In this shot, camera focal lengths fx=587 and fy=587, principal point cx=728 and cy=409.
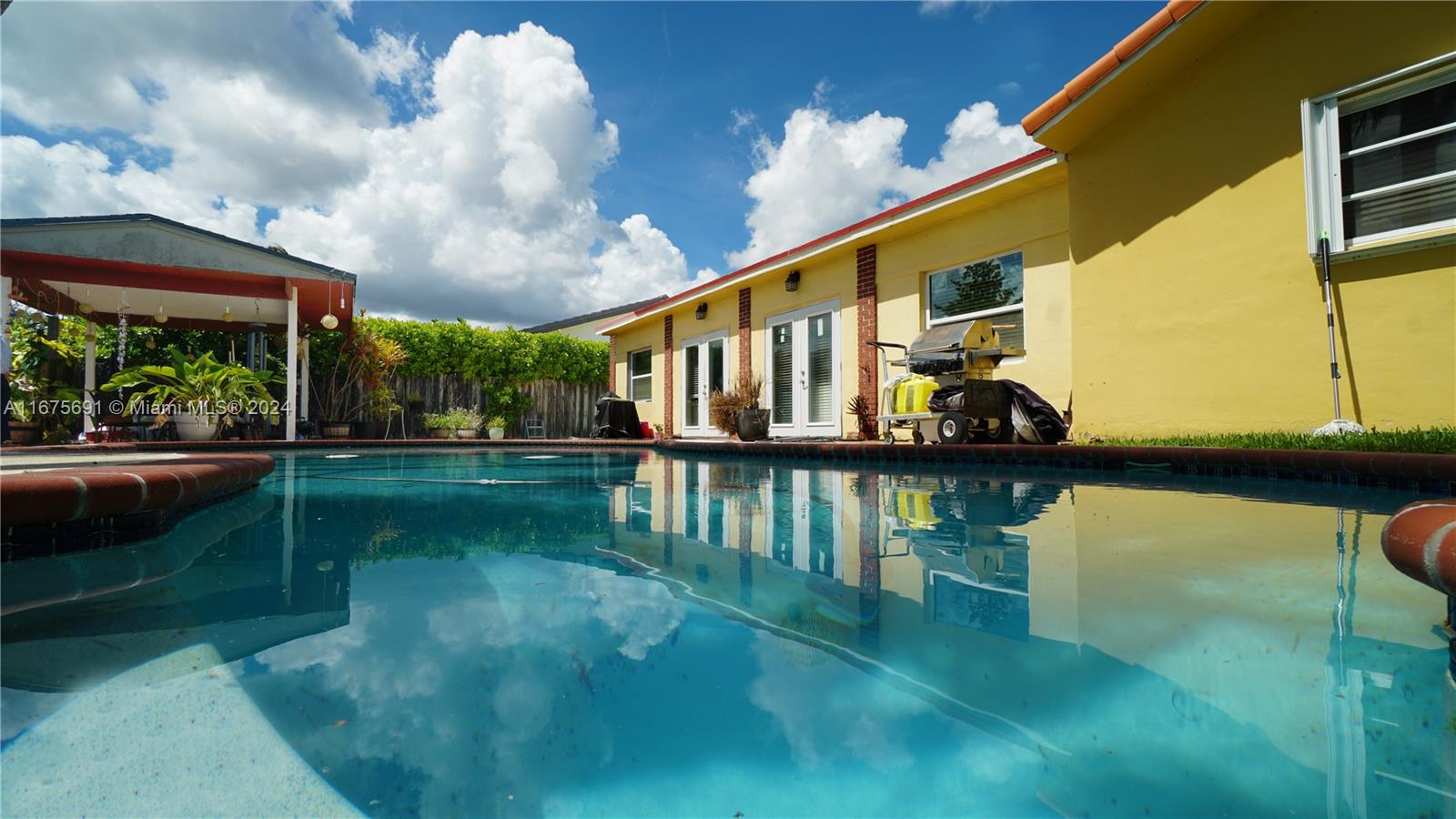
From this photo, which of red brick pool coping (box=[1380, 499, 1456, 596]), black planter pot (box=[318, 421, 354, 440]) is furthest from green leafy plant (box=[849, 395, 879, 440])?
black planter pot (box=[318, 421, 354, 440])

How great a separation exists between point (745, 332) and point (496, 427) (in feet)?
20.8

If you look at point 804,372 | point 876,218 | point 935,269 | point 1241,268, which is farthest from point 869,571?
point 804,372

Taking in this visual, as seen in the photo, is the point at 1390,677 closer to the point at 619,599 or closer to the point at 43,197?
the point at 619,599

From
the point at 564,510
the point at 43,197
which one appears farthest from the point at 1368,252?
the point at 43,197

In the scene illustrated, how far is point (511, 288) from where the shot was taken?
46.7 metres

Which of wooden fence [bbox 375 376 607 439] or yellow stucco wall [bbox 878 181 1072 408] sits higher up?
yellow stucco wall [bbox 878 181 1072 408]

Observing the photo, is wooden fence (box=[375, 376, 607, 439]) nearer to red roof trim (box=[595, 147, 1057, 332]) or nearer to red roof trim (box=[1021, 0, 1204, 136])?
red roof trim (box=[595, 147, 1057, 332])

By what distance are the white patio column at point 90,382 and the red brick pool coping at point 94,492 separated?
9816 millimetres

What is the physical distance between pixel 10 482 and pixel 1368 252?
6.82m

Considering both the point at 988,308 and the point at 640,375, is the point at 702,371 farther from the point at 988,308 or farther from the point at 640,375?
the point at 988,308

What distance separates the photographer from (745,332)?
1004 centimetres

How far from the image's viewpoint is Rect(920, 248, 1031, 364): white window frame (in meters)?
6.22

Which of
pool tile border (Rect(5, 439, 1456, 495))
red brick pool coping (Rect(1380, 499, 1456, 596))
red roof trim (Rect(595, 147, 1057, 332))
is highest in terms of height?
red roof trim (Rect(595, 147, 1057, 332))

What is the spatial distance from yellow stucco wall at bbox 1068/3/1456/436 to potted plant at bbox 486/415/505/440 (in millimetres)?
11143
